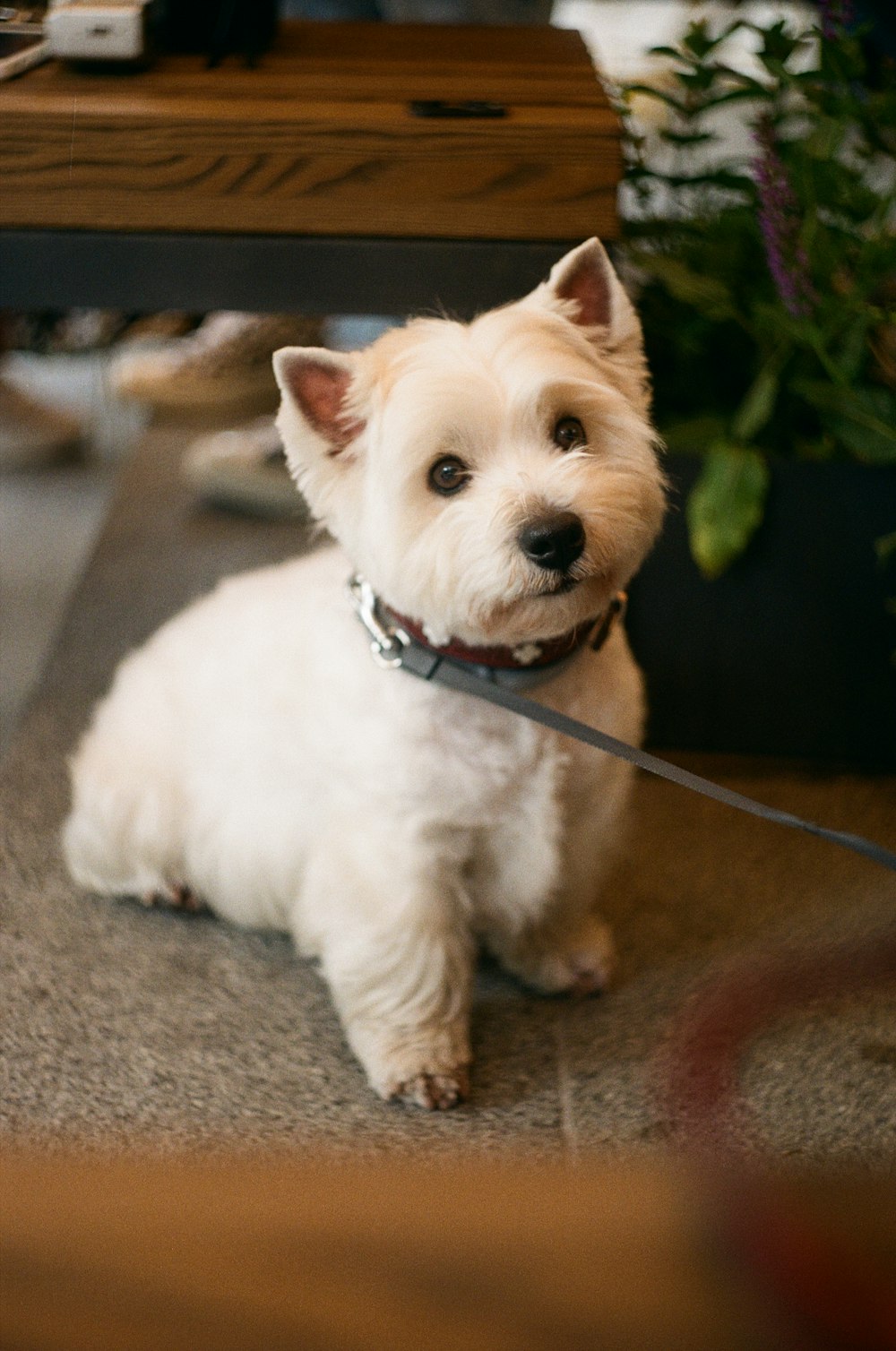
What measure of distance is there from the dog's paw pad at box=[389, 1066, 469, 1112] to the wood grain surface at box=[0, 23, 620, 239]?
42.5 inches

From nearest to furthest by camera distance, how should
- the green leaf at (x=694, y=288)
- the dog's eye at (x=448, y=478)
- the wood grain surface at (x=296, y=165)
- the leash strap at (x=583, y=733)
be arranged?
the leash strap at (x=583, y=733) < the dog's eye at (x=448, y=478) < the wood grain surface at (x=296, y=165) < the green leaf at (x=694, y=288)

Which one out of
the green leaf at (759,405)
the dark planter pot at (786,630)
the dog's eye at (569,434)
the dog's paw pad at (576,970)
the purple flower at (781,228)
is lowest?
the dog's paw pad at (576,970)

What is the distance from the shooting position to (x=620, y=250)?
183 centimetres

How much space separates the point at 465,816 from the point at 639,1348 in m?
0.96

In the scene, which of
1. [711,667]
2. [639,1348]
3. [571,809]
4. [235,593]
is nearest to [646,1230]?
[639,1348]

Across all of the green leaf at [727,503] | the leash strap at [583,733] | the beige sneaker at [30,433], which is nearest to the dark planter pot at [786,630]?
the green leaf at [727,503]

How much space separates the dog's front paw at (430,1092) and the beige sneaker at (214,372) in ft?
7.66

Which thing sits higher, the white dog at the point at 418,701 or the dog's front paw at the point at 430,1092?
the white dog at the point at 418,701

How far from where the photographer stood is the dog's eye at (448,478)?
120 cm

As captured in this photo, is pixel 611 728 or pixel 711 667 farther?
pixel 711 667

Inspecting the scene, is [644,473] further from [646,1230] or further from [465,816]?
[646,1230]

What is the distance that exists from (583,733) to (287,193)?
2.73 feet

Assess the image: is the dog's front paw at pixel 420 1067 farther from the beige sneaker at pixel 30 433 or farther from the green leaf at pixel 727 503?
the beige sneaker at pixel 30 433

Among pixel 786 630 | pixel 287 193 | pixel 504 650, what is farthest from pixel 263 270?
pixel 786 630
